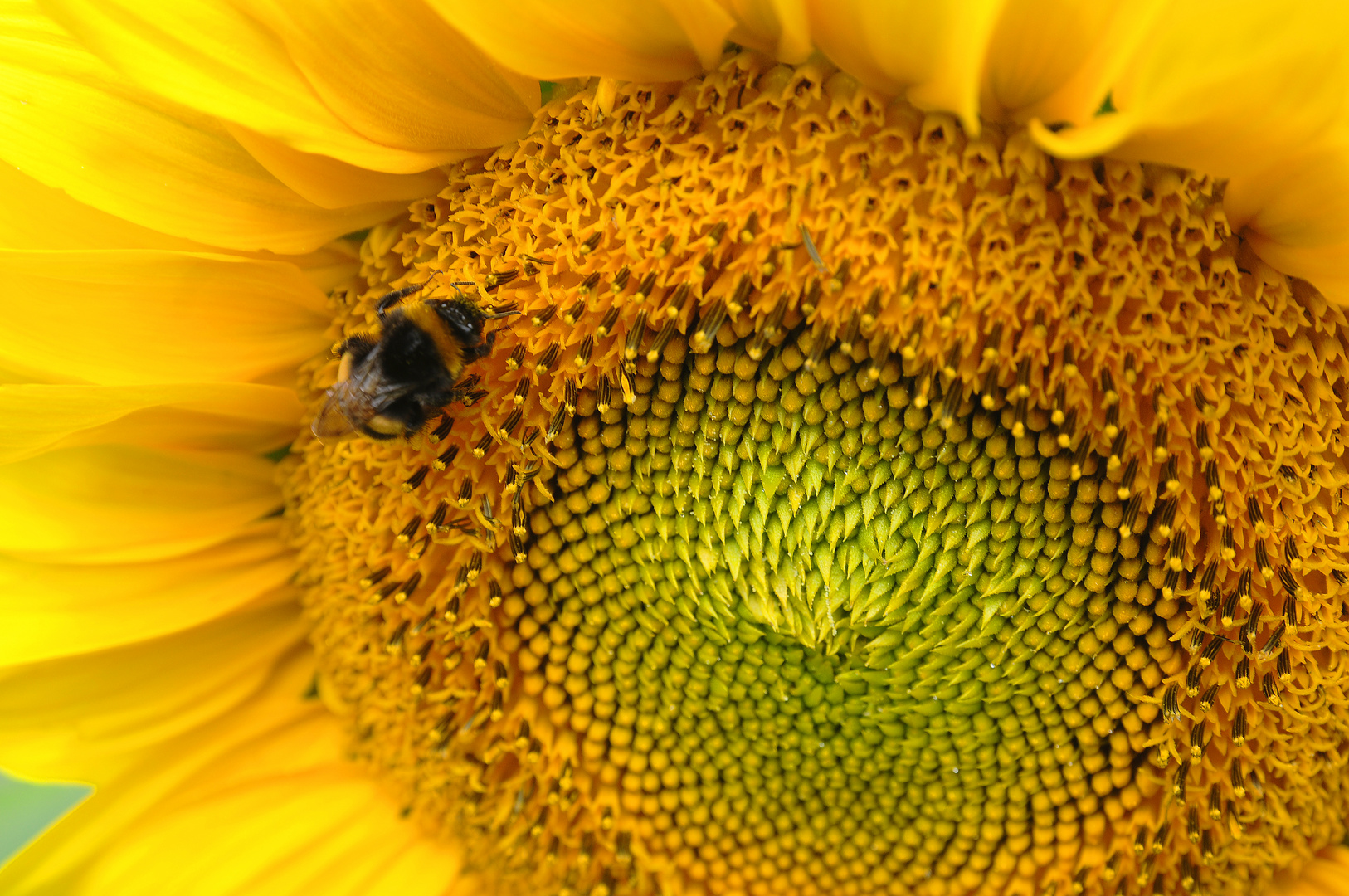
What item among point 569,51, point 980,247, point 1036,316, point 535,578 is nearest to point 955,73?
point 980,247

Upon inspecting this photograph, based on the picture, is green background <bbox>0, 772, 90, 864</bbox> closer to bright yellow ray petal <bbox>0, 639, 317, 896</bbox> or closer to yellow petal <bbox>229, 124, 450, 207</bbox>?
bright yellow ray petal <bbox>0, 639, 317, 896</bbox>

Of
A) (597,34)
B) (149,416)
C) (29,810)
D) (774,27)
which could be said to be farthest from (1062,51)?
(29,810)

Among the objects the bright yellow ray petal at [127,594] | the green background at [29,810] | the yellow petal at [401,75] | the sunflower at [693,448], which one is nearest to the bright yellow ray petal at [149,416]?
the sunflower at [693,448]

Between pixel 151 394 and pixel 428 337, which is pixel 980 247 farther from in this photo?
pixel 151 394

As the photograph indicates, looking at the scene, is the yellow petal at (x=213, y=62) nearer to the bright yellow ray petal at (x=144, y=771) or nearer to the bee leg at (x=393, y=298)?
the bee leg at (x=393, y=298)

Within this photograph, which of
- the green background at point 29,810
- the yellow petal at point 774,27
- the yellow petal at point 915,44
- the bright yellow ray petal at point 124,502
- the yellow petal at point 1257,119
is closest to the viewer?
the yellow petal at point 1257,119

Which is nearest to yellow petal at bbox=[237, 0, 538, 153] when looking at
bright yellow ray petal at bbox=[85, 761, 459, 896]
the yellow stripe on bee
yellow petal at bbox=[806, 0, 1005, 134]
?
the yellow stripe on bee
